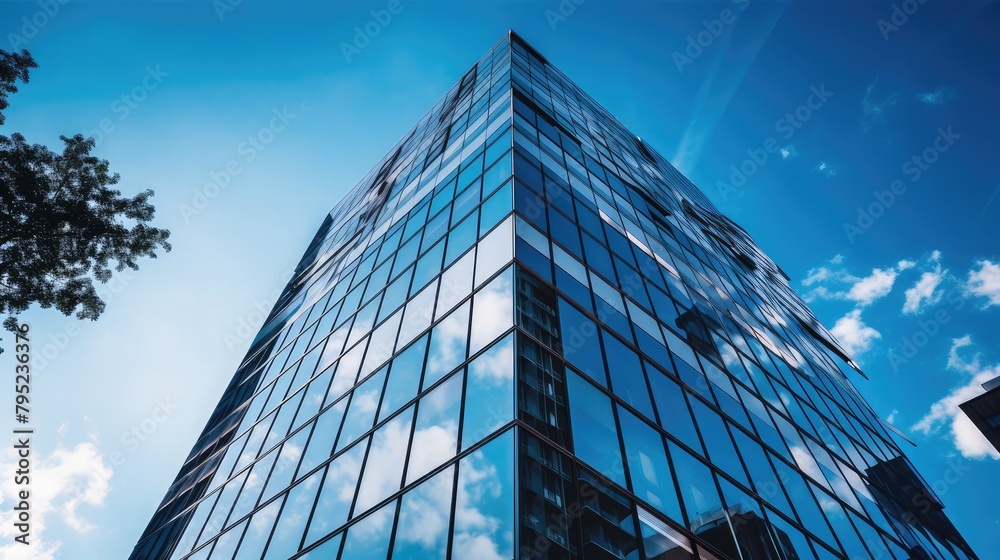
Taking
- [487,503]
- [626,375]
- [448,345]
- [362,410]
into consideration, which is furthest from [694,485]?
[362,410]

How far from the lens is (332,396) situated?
12375 mm

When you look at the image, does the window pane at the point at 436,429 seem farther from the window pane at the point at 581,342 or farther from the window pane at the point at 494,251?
the window pane at the point at 494,251

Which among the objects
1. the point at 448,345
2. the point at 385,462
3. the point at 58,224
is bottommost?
the point at 385,462

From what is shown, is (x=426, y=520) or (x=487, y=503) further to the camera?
(x=426, y=520)

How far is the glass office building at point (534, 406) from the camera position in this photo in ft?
23.7

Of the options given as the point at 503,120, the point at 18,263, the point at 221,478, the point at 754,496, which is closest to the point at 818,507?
the point at 754,496

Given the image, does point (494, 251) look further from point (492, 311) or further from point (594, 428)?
point (594, 428)

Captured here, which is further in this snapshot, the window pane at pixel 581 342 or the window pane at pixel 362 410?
the window pane at pixel 362 410

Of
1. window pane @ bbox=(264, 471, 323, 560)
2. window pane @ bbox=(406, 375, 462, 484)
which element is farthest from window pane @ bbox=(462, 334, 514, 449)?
window pane @ bbox=(264, 471, 323, 560)

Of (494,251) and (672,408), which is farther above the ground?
(494,251)

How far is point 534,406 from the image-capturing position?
24.9ft

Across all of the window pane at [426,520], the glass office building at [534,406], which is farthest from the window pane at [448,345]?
the window pane at [426,520]

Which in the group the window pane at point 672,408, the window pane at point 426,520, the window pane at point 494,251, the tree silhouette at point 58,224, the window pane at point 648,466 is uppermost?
the tree silhouette at point 58,224

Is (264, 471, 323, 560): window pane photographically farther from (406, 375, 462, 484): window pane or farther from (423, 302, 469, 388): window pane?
(423, 302, 469, 388): window pane
